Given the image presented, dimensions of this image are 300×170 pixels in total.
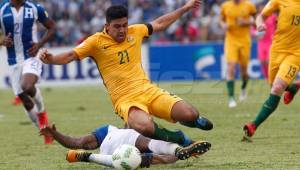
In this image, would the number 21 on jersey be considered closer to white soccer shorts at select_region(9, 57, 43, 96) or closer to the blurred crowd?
white soccer shorts at select_region(9, 57, 43, 96)

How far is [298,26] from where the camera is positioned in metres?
12.7

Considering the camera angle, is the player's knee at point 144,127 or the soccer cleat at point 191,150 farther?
the player's knee at point 144,127

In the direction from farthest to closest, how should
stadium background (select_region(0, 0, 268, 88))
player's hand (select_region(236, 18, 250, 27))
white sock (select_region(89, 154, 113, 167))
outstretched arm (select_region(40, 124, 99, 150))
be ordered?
stadium background (select_region(0, 0, 268, 88))
player's hand (select_region(236, 18, 250, 27))
outstretched arm (select_region(40, 124, 99, 150))
white sock (select_region(89, 154, 113, 167))

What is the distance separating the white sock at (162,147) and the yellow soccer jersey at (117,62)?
1.07 meters

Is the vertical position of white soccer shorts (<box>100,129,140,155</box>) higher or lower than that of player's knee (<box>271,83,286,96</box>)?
higher

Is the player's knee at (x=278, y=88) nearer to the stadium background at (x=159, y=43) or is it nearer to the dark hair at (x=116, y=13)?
the dark hair at (x=116, y=13)

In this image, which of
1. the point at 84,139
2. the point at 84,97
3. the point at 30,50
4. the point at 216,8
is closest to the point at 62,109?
the point at 84,97


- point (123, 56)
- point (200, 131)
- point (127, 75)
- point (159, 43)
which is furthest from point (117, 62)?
point (159, 43)

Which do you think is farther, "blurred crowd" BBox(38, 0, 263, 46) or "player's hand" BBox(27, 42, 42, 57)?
"blurred crowd" BBox(38, 0, 263, 46)

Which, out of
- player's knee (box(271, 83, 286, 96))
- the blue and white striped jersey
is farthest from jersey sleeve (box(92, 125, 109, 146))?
the blue and white striped jersey

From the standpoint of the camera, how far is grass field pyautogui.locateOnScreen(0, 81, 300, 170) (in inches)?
396

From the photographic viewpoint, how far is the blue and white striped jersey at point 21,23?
44.8 feet

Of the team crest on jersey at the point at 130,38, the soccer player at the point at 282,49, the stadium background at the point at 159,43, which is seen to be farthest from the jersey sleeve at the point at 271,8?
the stadium background at the point at 159,43

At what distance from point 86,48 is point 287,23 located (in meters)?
3.86
